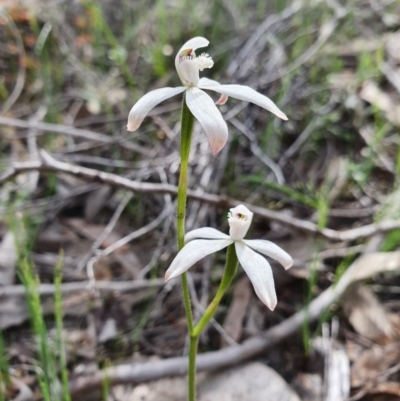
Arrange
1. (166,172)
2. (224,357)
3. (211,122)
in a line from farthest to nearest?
(166,172) < (224,357) < (211,122)

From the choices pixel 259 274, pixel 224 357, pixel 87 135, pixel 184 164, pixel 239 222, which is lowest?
pixel 224 357

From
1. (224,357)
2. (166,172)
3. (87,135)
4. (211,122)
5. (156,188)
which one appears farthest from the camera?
(87,135)

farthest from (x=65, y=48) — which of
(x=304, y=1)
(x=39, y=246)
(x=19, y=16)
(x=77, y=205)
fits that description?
(x=304, y=1)

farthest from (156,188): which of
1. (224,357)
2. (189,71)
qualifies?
(189,71)

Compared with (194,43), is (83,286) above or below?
below

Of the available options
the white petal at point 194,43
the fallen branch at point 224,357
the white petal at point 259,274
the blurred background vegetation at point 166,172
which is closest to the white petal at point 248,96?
the white petal at point 194,43

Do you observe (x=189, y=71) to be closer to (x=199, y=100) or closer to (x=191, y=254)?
(x=199, y=100)
